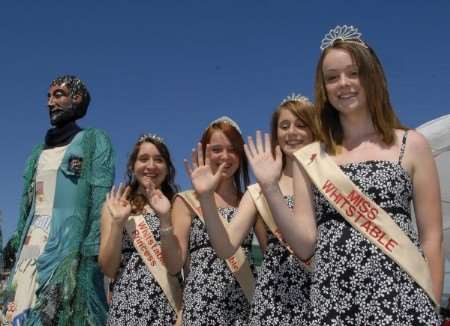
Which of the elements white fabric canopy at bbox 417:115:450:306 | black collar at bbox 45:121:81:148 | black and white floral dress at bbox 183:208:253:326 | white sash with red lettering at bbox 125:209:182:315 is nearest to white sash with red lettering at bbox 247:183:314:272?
black and white floral dress at bbox 183:208:253:326

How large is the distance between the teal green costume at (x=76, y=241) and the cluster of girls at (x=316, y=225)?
290mm

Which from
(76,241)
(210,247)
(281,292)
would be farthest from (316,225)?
(76,241)

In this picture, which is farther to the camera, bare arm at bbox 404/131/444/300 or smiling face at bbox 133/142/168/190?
smiling face at bbox 133/142/168/190

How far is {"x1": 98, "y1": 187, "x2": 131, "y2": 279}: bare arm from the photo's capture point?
4.02 m

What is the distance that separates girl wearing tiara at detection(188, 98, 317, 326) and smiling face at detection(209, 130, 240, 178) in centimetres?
46

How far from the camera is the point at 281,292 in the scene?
3.07m

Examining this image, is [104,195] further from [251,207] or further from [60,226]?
[251,207]

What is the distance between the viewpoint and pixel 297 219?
2586 mm

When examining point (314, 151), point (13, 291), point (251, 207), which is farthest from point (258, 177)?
point (13, 291)

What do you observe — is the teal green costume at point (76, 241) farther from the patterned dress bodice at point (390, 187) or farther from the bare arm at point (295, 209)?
the patterned dress bodice at point (390, 187)

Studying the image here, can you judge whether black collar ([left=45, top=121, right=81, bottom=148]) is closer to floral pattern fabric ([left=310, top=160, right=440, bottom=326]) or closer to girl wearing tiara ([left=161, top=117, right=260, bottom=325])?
girl wearing tiara ([left=161, top=117, right=260, bottom=325])

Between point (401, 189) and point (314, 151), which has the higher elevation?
point (314, 151)

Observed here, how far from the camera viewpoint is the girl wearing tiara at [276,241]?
3041 millimetres

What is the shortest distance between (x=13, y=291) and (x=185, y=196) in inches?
61.7
